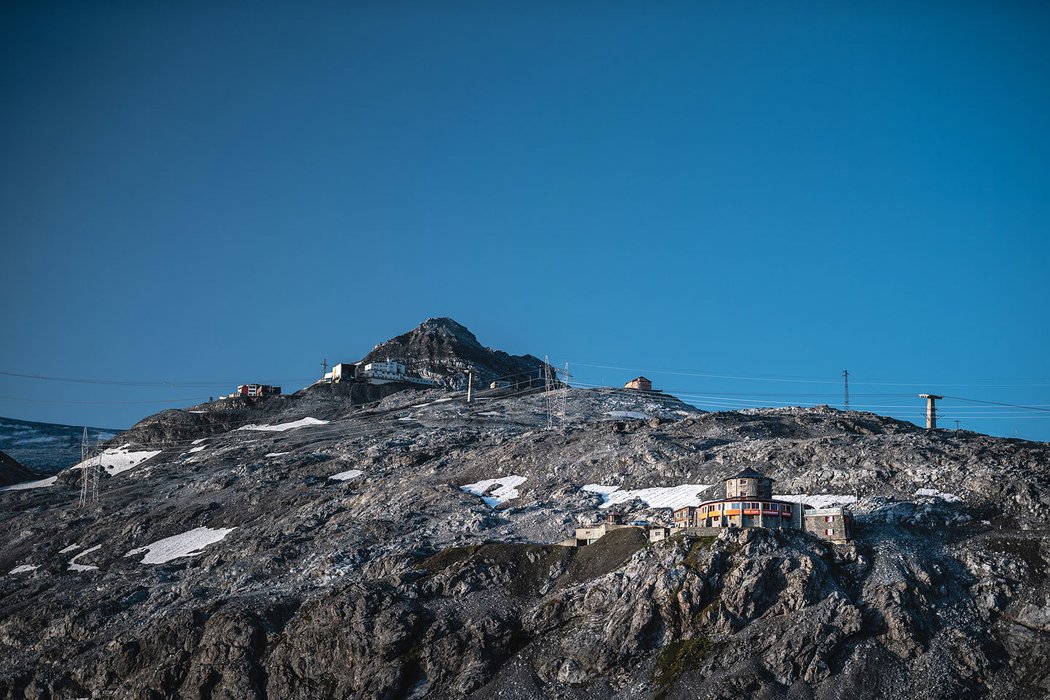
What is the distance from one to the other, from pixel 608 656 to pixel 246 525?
6327 cm

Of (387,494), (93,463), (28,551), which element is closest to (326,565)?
(387,494)

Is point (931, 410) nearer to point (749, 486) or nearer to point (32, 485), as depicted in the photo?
point (749, 486)

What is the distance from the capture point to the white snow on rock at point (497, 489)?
12850 centimetres

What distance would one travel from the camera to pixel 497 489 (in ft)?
433

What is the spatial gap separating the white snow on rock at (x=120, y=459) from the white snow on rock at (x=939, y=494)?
431 ft

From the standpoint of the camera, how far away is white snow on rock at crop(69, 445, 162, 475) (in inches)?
7441

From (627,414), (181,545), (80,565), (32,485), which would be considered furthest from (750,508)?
(32,485)

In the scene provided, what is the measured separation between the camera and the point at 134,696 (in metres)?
99.6

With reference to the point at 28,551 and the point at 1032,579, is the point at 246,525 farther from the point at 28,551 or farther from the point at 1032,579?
the point at 1032,579

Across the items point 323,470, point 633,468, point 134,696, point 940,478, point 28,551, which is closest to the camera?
point 134,696

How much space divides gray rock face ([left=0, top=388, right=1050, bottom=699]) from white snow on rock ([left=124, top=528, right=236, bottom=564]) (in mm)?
398

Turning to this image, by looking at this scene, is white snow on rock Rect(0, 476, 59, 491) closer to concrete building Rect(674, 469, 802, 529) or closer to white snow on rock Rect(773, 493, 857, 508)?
concrete building Rect(674, 469, 802, 529)

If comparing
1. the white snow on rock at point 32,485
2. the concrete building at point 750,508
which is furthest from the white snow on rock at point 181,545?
the concrete building at point 750,508

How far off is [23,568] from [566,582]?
76.2m
